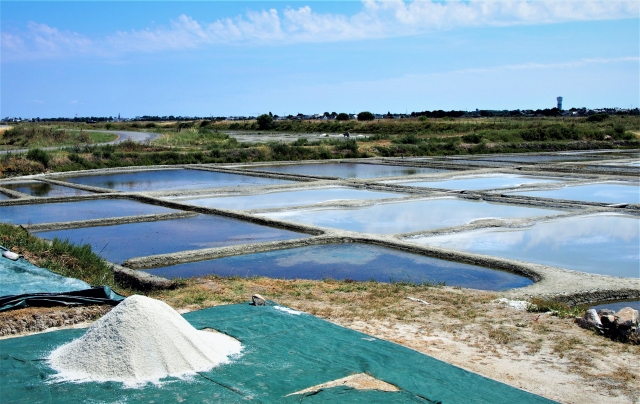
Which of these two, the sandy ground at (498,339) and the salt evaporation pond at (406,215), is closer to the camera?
the sandy ground at (498,339)

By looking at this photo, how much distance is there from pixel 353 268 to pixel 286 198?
6.13m

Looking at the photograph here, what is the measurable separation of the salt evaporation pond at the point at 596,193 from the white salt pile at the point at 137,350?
34.0 ft

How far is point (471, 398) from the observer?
136 inches

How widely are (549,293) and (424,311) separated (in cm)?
131

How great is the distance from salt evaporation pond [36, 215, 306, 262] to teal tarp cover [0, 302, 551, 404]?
3.67m

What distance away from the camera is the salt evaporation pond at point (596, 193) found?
12609 mm

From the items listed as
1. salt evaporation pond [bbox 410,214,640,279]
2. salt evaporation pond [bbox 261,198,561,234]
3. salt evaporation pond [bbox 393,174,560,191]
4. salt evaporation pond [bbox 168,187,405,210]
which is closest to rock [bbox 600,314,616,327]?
salt evaporation pond [bbox 410,214,640,279]

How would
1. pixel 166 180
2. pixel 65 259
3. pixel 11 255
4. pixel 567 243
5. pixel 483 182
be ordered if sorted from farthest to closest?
pixel 166 180
pixel 483 182
pixel 567 243
pixel 65 259
pixel 11 255

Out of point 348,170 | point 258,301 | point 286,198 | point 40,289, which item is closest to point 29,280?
point 40,289

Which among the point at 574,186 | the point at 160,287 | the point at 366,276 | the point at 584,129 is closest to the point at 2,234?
the point at 160,287

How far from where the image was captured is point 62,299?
4789 millimetres

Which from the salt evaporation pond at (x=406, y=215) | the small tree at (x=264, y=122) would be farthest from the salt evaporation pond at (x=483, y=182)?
the small tree at (x=264, y=122)

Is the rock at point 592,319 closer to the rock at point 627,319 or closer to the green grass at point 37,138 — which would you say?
the rock at point 627,319

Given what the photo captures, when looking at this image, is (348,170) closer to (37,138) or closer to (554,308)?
(554,308)
